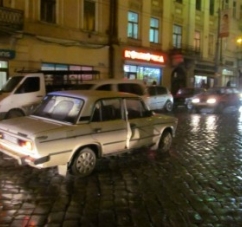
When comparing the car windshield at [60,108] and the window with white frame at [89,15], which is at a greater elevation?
the window with white frame at [89,15]

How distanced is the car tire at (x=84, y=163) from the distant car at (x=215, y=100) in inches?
618

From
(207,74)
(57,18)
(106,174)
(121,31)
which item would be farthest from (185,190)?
(207,74)

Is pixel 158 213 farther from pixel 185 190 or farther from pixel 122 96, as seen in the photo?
pixel 122 96

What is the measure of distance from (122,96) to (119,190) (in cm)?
229

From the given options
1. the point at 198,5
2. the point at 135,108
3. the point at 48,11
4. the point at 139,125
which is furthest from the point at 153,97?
the point at 198,5

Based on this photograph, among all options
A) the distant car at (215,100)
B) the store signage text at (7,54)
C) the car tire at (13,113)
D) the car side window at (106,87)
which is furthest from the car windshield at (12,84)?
the distant car at (215,100)

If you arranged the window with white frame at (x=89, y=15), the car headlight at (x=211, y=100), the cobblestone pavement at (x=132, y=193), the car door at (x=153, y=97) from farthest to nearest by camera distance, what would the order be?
1. the window with white frame at (x=89, y=15)
2. the car headlight at (x=211, y=100)
3. the car door at (x=153, y=97)
4. the cobblestone pavement at (x=132, y=193)

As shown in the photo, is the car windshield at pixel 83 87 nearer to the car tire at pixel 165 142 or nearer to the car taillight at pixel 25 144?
the car tire at pixel 165 142

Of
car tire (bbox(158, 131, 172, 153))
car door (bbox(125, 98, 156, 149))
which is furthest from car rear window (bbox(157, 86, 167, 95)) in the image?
car door (bbox(125, 98, 156, 149))

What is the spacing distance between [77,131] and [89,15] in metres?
18.2

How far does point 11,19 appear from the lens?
707 inches

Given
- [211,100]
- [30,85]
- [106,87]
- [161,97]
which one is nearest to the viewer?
[30,85]

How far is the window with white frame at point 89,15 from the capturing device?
76.9ft

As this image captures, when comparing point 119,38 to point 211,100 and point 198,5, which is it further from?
point 198,5
